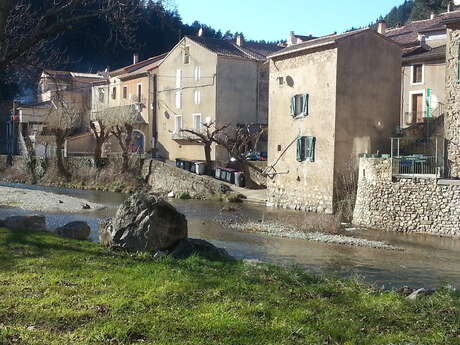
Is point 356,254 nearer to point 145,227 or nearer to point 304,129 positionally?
point 145,227

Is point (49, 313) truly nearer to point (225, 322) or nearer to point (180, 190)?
point (225, 322)

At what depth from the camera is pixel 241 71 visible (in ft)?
138

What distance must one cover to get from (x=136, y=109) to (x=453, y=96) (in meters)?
31.2

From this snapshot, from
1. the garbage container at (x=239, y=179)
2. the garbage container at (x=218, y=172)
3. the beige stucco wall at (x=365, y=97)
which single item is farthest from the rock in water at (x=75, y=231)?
the garbage container at (x=218, y=172)

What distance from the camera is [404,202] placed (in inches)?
936

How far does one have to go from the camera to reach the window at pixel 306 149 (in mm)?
29484

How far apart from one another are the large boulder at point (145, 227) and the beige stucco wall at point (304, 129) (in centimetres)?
1827

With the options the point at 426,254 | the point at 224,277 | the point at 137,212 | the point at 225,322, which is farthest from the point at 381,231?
the point at 225,322

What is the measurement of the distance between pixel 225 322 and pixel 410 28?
43540 millimetres

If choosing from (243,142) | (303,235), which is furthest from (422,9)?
(303,235)

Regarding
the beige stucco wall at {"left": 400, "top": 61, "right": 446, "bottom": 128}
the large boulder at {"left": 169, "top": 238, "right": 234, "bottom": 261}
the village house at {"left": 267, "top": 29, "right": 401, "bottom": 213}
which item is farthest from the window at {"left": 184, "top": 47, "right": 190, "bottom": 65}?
the large boulder at {"left": 169, "top": 238, "right": 234, "bottom": 261}

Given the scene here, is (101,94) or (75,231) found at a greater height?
(101,94)

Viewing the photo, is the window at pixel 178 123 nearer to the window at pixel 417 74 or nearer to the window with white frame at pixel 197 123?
the window with white frame at pixel 197 123

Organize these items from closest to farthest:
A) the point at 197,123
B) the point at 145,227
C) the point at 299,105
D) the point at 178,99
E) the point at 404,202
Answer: the point at 145,227, the point at 404,202, the point at 299,105, the point at 197,123, the point at 178,99
